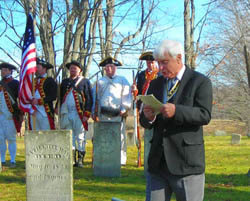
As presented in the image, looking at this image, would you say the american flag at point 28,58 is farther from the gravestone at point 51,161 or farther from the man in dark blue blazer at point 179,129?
the man in dark blue blazer at point 179,129

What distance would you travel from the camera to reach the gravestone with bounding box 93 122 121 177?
875 cm

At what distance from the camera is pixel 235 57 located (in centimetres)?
3478

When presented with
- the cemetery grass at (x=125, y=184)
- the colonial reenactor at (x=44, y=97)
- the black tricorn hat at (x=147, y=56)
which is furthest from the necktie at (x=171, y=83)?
the colonial reenactor at (x=44, y=97)

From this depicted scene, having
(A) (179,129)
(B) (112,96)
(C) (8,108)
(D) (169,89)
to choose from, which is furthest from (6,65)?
(A) (179,129)

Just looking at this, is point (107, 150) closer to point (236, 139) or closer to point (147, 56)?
point (147, 56)

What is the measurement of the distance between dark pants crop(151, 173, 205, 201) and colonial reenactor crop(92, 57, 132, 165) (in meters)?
6.33

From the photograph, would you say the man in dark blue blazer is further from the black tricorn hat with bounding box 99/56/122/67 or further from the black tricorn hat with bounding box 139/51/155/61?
the black tricorn hat with bounding box 99/56/122/67

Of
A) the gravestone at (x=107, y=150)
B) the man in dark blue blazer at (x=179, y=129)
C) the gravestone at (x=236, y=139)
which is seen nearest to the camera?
the man in dark blue blazer at (x=179, y=129)

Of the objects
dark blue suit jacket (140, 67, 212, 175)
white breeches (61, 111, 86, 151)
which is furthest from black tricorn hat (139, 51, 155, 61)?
dark blue suit jacket (140, 67, 212, 175)

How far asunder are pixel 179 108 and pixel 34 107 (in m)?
6.64

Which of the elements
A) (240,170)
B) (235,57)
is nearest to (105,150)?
(240,170)

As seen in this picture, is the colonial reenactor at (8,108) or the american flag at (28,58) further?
the colonial reenactor at (8,108)

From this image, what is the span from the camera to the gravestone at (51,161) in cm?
616

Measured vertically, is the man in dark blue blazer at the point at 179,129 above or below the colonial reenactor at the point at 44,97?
below
